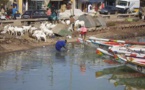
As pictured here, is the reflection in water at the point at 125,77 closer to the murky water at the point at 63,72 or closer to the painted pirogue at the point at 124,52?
the murky water at the point at 63,72

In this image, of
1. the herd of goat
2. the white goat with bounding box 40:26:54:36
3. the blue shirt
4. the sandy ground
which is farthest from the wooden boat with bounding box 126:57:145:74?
the white goat with bounding box 40:26:54:36

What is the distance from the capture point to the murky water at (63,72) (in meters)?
24.0

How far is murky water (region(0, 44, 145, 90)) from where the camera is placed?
78.6 ft

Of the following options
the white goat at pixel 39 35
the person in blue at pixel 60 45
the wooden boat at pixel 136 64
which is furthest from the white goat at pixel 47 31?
A: the wooden boat at pixel 136 64

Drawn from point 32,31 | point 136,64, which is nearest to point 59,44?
point 32,31

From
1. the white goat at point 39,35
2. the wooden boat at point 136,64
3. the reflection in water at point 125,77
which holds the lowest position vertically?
the reflection in water at point 125,77

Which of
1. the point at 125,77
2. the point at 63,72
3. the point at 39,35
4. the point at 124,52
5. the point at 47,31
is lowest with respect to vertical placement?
the point at 125,77

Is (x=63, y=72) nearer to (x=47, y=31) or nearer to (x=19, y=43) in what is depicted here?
(x=19, y=43)

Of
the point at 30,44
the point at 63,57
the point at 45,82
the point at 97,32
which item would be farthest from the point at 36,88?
the point at 97,32

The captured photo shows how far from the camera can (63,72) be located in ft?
88.1

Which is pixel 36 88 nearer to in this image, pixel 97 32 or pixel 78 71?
pixel 78 71

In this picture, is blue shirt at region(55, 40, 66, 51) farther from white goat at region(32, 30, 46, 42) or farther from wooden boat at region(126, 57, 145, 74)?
wooden boat at region(126, 57, 145, 74)

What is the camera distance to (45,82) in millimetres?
24453

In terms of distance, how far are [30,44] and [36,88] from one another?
12.3m
